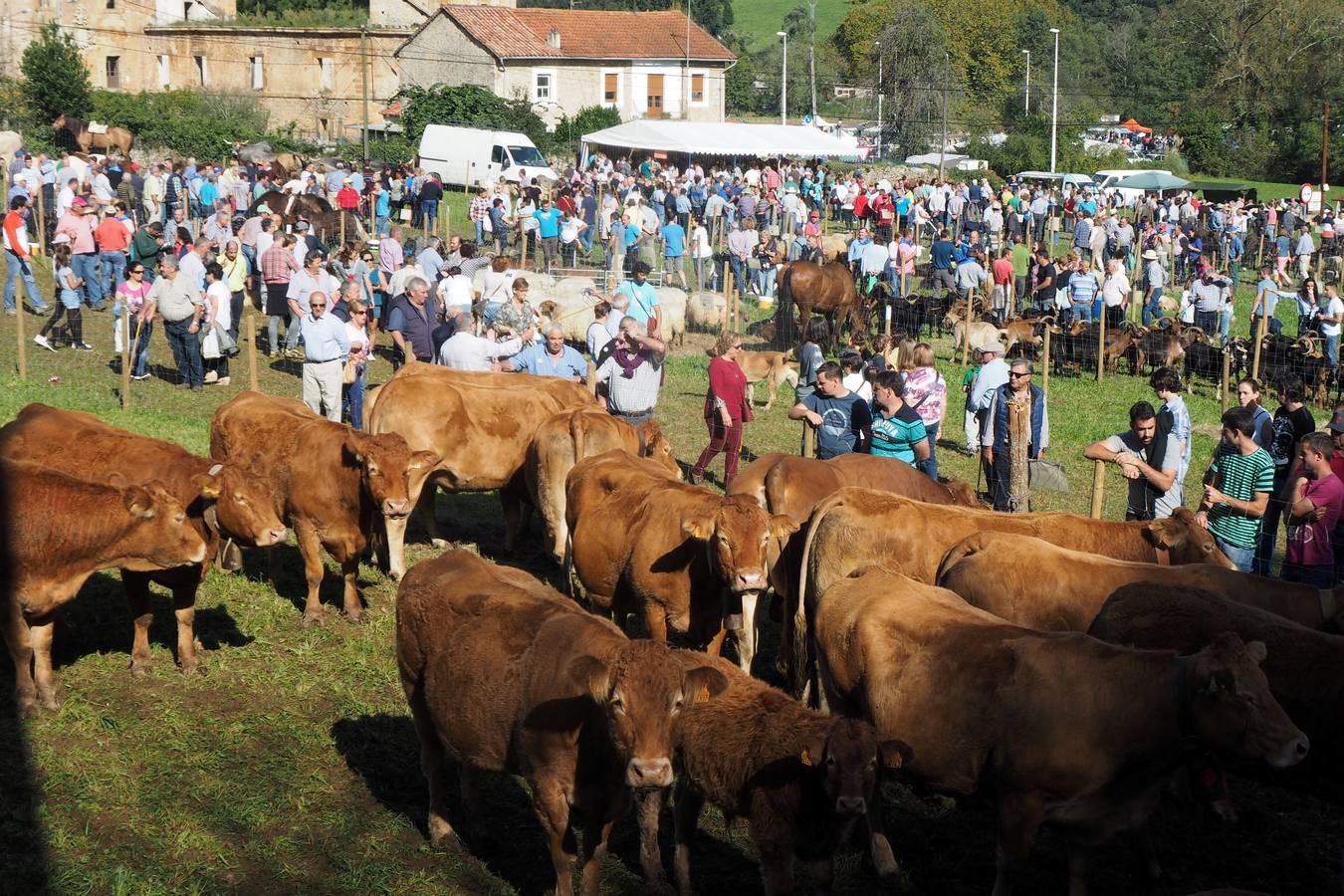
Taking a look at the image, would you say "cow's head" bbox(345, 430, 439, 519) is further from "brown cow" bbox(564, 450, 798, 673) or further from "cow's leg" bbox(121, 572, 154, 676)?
"cow's leg" bbox(121, 572, 154, 676)

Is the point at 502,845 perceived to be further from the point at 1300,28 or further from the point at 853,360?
the point at 1300,28

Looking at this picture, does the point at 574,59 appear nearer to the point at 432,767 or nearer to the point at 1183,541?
the point at 1183,541

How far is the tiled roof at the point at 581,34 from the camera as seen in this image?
6066cm

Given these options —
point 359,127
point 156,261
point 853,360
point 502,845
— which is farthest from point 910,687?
point 359,127

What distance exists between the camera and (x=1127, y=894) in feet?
23.0

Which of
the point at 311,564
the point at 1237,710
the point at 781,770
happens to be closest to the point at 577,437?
the point at 311,564

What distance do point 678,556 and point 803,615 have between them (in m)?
0.88

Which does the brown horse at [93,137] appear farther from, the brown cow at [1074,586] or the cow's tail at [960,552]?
the brown cow at [1074,586]

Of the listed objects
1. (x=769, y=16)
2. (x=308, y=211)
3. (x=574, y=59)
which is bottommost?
(x=308, y=211)

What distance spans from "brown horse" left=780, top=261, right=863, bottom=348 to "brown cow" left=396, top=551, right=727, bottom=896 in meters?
17.7

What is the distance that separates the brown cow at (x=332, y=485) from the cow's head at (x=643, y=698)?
4350 mm

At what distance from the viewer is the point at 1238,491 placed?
32.4 ft

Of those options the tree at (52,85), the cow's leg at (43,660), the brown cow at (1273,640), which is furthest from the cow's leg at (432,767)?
the tree at (52,85)

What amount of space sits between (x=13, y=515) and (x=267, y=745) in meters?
2.06
